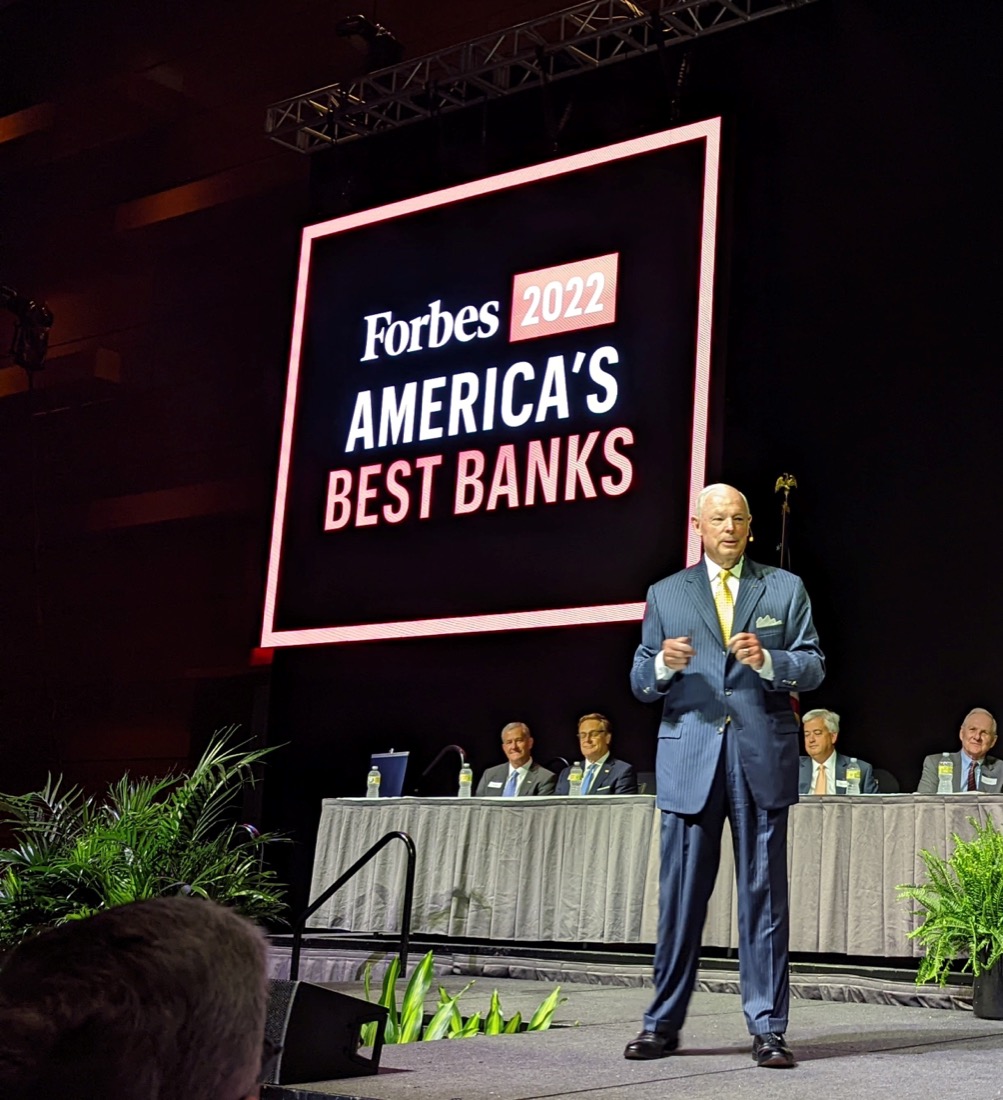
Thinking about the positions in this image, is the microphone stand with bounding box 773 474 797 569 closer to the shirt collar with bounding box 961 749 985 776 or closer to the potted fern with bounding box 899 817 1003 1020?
the shirt collar with bounding box 961 749 985 776

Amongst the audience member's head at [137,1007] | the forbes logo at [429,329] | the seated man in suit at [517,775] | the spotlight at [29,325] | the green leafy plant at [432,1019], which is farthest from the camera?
the spotlight at [29,325]

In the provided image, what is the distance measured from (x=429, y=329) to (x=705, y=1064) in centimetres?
618

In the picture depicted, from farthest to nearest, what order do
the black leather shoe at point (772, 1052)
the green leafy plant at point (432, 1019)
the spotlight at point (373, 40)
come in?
the spotlight at point (373, 40) → the green leafy plant at point (432, 1019) → the black leather shoe at point (772, 1052)

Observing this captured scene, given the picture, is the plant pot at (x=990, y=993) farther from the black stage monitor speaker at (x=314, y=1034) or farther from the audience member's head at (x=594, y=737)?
the audience member's head at (x=594, y=737)

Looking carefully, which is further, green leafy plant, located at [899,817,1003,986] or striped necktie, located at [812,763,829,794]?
striped necktie, located at [812,763,829,794]

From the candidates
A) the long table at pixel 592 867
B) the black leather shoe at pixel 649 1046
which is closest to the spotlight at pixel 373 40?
the long table at pixel 592 867

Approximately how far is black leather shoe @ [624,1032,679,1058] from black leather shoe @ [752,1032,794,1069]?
0.21 meters

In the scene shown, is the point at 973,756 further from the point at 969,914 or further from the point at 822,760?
the point at 969,914

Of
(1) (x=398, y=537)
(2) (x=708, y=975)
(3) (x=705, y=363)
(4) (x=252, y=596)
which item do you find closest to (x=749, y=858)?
(2) (x=708, y=975)

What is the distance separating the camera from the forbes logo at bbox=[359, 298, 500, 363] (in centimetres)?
853

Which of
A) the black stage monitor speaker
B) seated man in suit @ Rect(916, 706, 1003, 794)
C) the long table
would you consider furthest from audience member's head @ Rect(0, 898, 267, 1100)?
seated man in suit @ Rect(916, 706, 1003, 794)

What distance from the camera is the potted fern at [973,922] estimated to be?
448 cm

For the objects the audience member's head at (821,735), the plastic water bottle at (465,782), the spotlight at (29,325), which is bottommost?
the plastic water bottle at (465,782)

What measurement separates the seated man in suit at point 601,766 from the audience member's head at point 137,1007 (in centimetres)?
621
